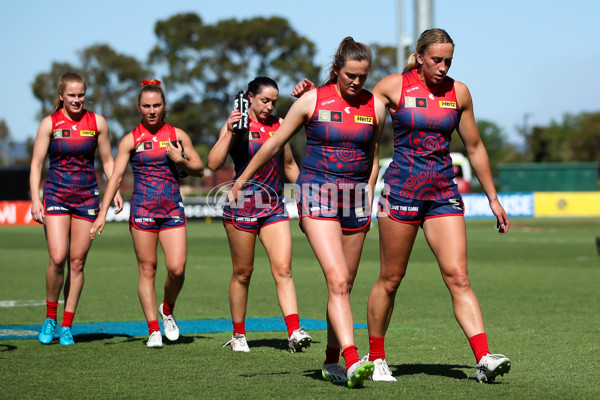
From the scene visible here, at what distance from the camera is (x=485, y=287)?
12.3 meters

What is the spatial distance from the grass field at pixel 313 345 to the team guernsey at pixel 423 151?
1.11 meters

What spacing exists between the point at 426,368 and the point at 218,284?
734cm

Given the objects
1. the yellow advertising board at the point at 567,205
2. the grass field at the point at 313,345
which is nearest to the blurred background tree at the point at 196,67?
the yellow advertising board at the point at 567,205

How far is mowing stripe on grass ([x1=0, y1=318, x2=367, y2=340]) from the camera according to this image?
8320 mm

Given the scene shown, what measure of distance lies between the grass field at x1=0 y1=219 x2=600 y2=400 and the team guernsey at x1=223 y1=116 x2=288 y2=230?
108cm

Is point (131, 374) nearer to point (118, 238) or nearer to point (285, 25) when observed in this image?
point (118, 238)

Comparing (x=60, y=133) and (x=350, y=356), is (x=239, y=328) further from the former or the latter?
(x=60, y=133)

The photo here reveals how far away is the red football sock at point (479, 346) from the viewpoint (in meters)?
5.55

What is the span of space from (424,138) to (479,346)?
1.35 metres

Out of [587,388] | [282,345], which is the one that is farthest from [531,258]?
[587,388]

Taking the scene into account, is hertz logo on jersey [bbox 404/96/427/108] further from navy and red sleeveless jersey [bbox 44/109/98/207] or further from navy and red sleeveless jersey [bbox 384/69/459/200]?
navy and red sleeveless jersey [bbox 44/109/98/207]

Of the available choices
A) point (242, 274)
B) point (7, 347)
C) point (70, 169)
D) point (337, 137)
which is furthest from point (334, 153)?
point (7, 347)

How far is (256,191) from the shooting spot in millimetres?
7332

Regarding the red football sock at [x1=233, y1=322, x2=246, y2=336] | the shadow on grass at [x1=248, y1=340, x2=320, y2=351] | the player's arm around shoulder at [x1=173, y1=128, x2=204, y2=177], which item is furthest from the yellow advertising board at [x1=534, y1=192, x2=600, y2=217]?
the red football sock at [x1=233, y1=322, x2=246, y2=336]
